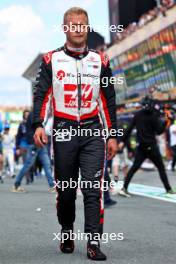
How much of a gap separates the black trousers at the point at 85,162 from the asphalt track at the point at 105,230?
13.5 inches

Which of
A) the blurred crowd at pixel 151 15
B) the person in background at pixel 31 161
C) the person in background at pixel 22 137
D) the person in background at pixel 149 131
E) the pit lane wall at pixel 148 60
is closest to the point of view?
the person in background at pixel 149 131

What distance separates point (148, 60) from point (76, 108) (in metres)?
36.1

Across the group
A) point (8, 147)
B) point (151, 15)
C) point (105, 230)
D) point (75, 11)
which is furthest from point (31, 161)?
point (151, 15)

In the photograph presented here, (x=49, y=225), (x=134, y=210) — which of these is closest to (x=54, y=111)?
(x=49, y=225)

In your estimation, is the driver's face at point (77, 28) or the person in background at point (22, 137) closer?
the driver's face at point (77, 28)

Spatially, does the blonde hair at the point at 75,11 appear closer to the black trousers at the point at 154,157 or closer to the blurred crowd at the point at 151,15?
the black trousers at the point at 154,157

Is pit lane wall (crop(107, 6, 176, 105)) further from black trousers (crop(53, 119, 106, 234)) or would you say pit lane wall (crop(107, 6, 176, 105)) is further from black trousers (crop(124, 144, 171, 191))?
black trousers (crop(53, 119, 106, 234))

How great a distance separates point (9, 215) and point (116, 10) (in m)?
60.2

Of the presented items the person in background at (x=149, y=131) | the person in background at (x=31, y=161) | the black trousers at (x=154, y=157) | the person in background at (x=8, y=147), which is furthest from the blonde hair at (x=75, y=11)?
the person in background at (x=8, y=147)

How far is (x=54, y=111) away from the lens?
5.59 meters

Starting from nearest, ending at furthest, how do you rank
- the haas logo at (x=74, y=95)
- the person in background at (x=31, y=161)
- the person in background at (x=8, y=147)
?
the haas logo at (x=74, y=95), the person in background at (x=31, y=161), the person in background at (x=8, y=147)

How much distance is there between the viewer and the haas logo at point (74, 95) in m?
5.54

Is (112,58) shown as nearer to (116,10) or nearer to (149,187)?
(116,10)

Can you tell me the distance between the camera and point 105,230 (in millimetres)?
7367
